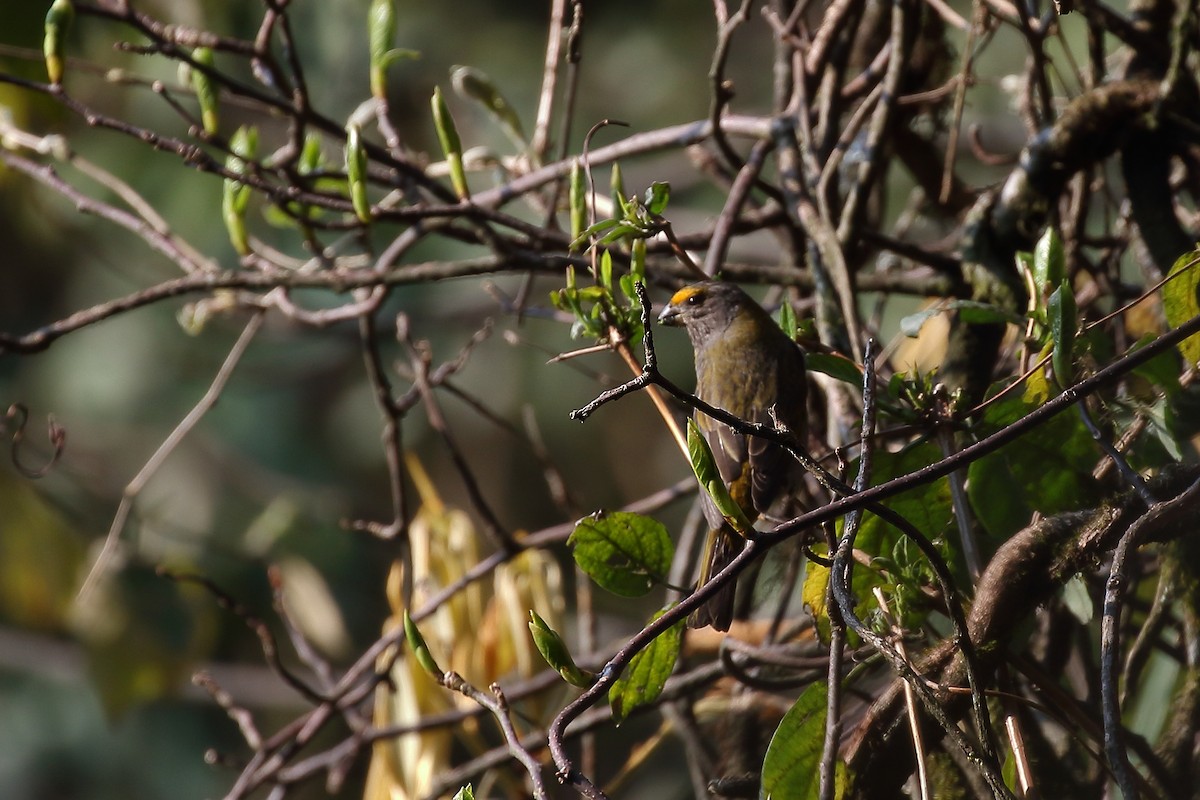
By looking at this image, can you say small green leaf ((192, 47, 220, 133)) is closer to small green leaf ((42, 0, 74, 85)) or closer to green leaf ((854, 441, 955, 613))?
small green leaf ((42, 0, 74, 85))

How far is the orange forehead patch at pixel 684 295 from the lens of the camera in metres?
2.86

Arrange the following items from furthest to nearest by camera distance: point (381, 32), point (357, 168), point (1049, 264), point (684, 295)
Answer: point (684, 295), point (381, 32), point (357, 168), point (1049, 264)

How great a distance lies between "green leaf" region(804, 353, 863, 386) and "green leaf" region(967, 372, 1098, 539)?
0.21 metres

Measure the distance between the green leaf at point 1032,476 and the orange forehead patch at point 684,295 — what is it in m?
0.97

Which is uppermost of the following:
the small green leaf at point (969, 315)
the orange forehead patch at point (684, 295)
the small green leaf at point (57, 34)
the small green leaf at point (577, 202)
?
the small green leaf at point (57, 34)

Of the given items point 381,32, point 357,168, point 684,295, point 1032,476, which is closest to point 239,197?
point 381,32

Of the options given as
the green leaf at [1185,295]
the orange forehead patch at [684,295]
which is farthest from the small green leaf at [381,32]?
the green leaf at [1185,295]

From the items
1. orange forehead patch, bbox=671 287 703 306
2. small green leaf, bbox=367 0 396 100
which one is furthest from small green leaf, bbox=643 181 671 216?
small green leaf, bbox=367 0 396 100

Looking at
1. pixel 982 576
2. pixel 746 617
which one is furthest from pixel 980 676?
pixel 746 617

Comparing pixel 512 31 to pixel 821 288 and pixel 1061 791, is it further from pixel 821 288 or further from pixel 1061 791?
pixel 1061 791

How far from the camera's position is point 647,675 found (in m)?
1.78

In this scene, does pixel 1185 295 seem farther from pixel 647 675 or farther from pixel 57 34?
pixel 57 34

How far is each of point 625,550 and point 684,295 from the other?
1286 mm

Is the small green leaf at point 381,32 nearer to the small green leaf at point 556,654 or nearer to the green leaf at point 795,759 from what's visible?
the small green leaf at point 556,654
